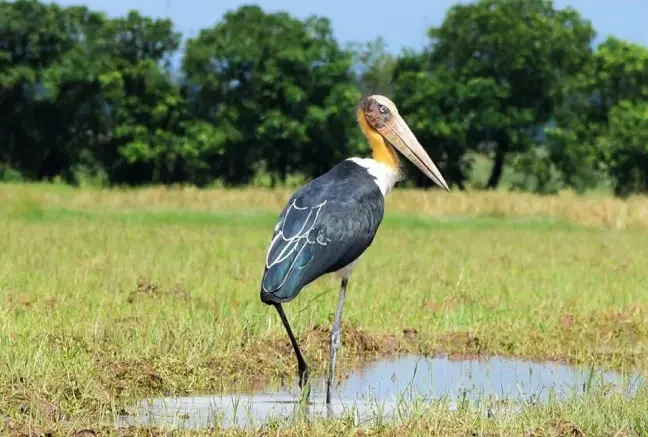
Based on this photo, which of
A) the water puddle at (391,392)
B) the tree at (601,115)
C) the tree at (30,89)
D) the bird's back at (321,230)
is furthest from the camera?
the tree at (601,115)

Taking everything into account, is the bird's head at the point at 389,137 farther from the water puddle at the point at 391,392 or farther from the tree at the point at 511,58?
the tree at the point at 511,58

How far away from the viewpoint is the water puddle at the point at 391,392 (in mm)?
7160

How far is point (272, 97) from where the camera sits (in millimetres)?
62562

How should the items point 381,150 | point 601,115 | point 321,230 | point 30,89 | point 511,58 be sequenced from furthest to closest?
1. point 601,115
2. point 511,58
3. point 30,89
4. point 381,150
5. point 321,230

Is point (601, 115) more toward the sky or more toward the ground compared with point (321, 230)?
more toward the sky

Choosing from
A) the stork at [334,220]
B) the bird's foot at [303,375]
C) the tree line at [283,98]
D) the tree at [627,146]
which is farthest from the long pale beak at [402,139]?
the tree at [627,146]

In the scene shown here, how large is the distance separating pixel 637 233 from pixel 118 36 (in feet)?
123

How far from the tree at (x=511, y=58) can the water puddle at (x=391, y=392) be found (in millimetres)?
53365

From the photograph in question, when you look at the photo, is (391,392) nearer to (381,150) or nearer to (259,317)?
(381,150)

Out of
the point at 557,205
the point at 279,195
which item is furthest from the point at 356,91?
the point at 557,205

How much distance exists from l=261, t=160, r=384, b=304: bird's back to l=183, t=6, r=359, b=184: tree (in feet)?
171

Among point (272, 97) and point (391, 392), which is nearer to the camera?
point (391, 392)

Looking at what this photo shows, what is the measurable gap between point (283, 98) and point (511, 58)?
462 inches

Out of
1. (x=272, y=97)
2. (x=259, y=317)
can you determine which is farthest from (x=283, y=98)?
(x=259, y=317)
